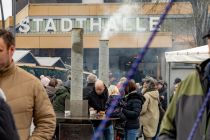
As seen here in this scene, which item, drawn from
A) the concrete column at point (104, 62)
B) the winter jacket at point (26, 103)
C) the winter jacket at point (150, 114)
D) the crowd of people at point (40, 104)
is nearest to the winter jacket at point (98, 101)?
the winter jacket at point (150, 114)

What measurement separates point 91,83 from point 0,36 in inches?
375

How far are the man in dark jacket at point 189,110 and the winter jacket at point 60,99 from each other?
8716 millimetres

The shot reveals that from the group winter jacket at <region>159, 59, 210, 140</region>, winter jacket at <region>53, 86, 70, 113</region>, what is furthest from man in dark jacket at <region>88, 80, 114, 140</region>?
winter jacket at <region>159, 59, 210, 140</region>

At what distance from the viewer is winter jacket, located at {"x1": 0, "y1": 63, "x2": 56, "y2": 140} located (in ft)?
13.3

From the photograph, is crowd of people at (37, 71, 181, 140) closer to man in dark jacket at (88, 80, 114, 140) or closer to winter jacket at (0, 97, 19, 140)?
man in dark jacket at (88, 80, 114, 140)

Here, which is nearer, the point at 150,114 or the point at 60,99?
the point at 60,99

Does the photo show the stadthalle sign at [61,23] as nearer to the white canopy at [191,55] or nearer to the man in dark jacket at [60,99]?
the white canopy at [191,55]

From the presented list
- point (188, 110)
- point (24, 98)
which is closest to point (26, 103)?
point (24, 98)

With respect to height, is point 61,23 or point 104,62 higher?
point 61,23

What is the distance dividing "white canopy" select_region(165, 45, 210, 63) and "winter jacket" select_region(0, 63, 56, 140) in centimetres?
825

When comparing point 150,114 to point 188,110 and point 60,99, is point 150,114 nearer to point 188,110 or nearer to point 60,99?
point 60,99

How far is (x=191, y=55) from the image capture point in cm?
1271

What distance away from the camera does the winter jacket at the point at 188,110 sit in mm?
3250

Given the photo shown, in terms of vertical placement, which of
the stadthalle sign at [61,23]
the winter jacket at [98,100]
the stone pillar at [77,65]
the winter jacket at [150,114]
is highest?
the stadthalle sign at [61,23]
